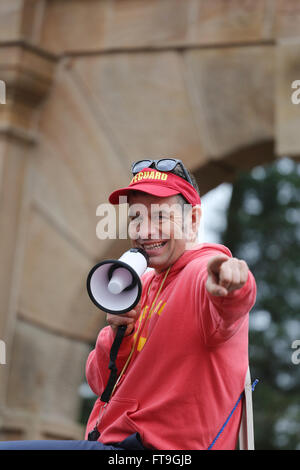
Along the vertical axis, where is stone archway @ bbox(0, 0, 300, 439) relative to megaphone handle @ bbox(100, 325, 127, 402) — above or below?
above

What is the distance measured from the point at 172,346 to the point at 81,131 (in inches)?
133

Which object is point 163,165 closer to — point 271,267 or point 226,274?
point 226,274

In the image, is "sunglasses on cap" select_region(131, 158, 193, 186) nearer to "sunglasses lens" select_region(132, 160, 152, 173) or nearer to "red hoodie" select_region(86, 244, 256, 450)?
"sunglasses lens" select_region(132, 160, 152, 173)

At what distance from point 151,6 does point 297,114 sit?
51.5 inches

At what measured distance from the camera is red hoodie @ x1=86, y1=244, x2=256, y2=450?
2365 millimetres

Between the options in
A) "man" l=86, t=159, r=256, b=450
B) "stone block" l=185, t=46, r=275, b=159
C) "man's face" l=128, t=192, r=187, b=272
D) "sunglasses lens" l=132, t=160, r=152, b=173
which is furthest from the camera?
"stone block" l=185, t=46, r=275, b=159

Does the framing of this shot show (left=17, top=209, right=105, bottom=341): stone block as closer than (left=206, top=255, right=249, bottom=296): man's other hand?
No

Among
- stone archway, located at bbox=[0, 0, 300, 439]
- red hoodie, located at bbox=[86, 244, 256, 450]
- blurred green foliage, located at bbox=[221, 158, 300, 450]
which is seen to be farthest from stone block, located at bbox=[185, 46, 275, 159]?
blurred green foliage, located at bbox=[221, 158, 300, 450]

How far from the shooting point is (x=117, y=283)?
2.40 m

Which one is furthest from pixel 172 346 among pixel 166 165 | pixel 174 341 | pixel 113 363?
pixel 166 165

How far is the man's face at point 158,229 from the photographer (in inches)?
103

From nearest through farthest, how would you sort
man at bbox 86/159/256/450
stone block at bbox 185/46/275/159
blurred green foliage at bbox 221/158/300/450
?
man at bbox 86/159/256/450 → stone block at bbox 185/46/275/159 → blurred green foliage at bbox 221/158/300/450

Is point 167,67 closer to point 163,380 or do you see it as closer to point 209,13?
point 209,13
